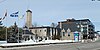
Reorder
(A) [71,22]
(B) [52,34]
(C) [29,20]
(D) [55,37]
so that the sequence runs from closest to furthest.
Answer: (D) [55,37] → (B) [52,34] → (C) [29,20] → (A) [71,22]

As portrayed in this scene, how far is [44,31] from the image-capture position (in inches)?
6161

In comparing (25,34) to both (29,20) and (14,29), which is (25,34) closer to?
(14,29)

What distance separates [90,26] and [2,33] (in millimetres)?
108652

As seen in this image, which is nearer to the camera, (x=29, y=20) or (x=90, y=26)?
(x=29, y=20)

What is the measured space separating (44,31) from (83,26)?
108 ft

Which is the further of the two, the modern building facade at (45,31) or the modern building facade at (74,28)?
the modern building facade at (74,28)

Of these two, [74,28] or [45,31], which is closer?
[45,31]

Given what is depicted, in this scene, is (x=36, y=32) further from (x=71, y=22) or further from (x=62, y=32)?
(x=71, y=22)

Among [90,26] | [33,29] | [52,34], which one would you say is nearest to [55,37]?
[52,34]

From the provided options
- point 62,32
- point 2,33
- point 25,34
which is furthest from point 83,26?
point 2,33

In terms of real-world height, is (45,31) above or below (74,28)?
below

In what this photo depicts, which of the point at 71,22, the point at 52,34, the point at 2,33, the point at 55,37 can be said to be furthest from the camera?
the point at 71,22

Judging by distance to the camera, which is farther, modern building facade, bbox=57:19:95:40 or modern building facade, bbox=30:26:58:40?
modern building facade, bbox=57:19:95:40

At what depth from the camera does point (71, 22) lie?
183m
